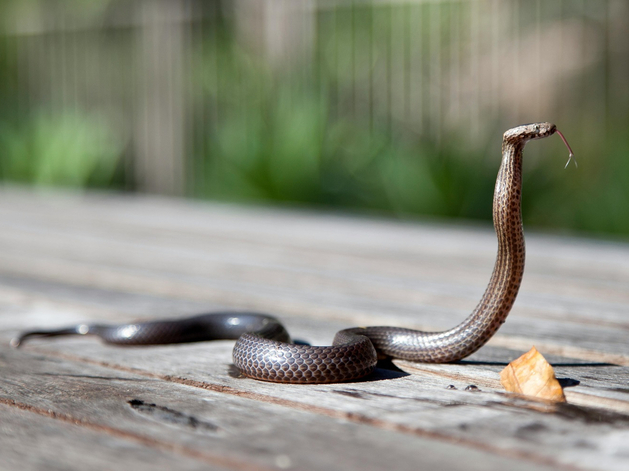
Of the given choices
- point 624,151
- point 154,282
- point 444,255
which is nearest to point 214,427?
point 154,282

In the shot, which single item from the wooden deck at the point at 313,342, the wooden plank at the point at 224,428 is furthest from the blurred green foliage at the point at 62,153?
the wooden plank at the point at 224,428

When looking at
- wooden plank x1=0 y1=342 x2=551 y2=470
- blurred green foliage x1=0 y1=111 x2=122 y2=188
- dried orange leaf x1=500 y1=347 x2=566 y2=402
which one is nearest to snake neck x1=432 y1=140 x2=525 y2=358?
dried orange leaf x1=500 y1=347 x2=566 y2=402

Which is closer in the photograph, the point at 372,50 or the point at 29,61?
the point at 372,50

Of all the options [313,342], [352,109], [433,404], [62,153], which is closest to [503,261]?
[433,404]

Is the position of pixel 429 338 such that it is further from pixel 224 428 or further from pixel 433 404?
pixel 224 428

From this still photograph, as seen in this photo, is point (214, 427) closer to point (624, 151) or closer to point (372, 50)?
point (624, 151)

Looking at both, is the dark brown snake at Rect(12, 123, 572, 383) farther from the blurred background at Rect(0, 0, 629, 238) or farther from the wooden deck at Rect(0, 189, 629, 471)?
the blurred background at Rect(0, 0, 629, 238)
